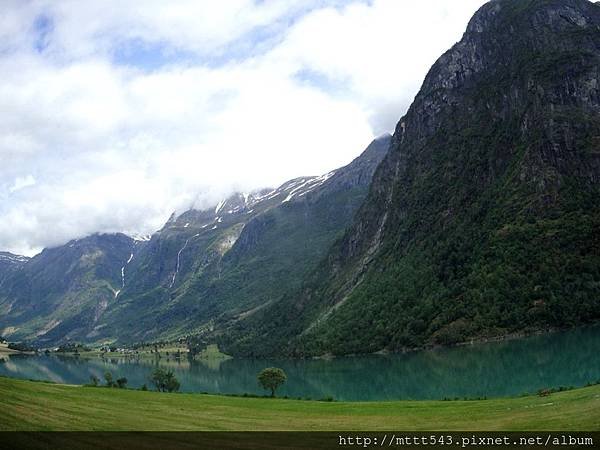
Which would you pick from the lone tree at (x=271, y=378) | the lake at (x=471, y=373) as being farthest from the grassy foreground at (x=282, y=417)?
the lone tree at (x=271, y=378)

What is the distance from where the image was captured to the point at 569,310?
172 metres

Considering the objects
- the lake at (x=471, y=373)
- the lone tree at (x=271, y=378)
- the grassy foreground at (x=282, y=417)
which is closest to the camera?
the grassy foreground at (x=282, y=417)

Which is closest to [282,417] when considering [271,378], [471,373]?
[271,378]

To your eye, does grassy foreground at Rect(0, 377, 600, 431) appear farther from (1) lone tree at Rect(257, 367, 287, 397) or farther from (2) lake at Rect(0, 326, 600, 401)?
(1) lone tree at Rect(257, 367, 287, 397)

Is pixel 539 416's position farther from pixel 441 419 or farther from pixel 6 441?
pixel 6 441

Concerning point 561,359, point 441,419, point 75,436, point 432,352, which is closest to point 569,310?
point 432,352

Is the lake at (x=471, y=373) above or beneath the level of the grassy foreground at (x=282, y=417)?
beneath

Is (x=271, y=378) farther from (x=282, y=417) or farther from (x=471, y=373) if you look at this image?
(x=282, y=417)

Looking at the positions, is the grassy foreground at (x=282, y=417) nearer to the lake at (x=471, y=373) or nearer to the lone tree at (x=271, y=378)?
the lake at (x=471, y=373)

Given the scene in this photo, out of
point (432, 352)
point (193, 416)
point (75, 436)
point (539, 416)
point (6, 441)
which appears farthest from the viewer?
point (432, 352)

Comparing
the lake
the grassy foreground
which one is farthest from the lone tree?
the grassy foreground

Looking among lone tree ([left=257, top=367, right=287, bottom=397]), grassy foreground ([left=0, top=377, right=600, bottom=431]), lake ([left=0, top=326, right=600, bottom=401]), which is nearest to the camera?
grassy foreground ([left=0, top=377, right=600, bottom=431])

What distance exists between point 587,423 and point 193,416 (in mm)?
31673

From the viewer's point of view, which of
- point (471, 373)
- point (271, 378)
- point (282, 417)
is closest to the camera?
point (282, 417)
